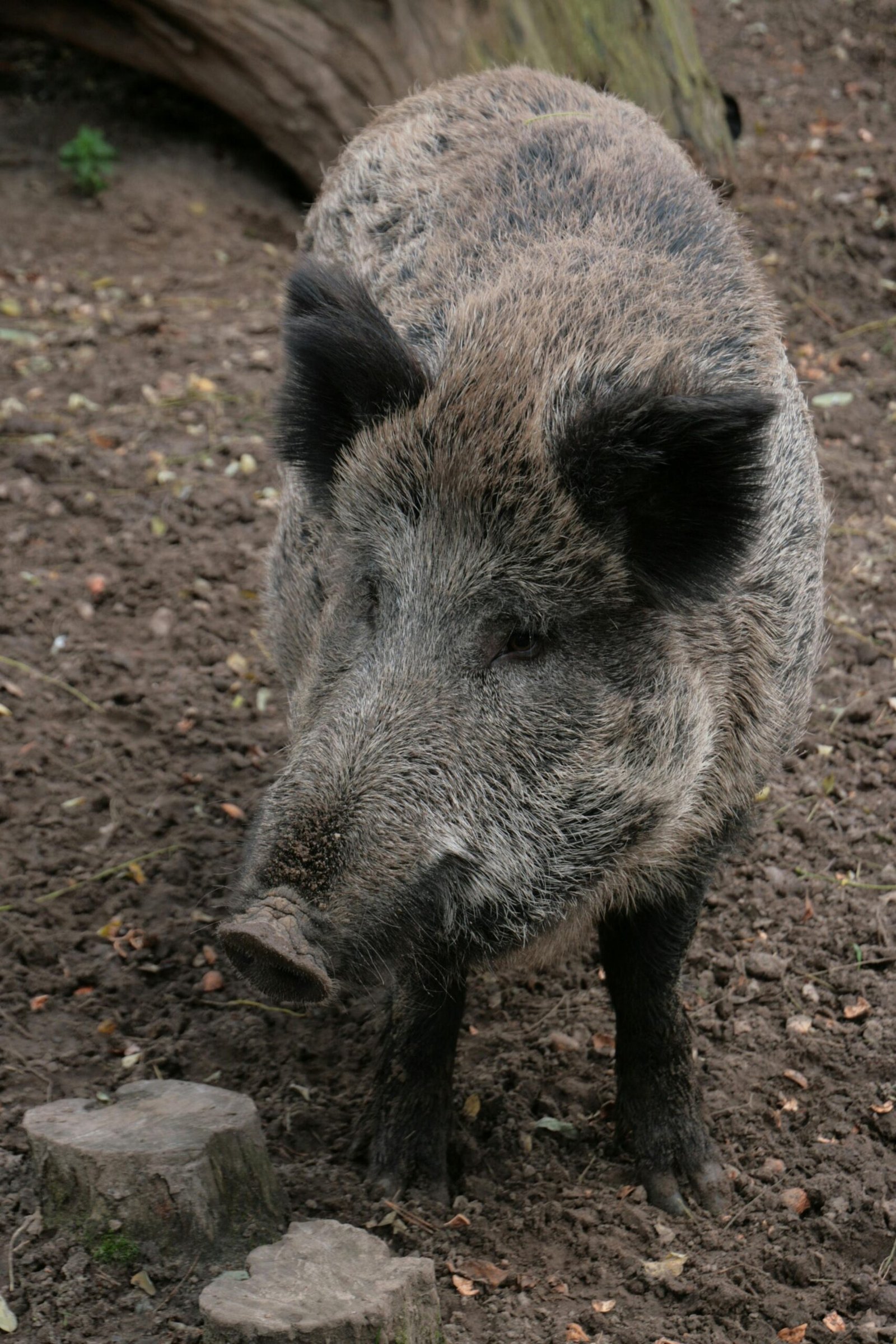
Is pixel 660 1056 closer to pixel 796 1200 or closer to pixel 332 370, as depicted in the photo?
pixel 796 1200

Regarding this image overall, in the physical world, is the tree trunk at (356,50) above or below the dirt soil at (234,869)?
above

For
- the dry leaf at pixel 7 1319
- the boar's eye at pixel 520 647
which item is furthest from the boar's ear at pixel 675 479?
the dry leaf at pixel 7 1319

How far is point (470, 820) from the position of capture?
10.9ft

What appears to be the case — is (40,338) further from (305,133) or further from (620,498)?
(620,498)

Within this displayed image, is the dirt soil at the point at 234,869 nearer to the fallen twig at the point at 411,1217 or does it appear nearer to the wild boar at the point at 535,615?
the fallen twig at the point at 411,1217

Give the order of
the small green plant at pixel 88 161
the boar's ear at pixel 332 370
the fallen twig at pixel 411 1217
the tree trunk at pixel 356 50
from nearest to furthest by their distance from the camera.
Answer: the boar's ear at pixel 332 370, the fallen twig at pixel 411 1217, the tree trunk at pixel 356 50, the small green plant at pixel 88 161

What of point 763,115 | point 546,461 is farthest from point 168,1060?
point 763,115

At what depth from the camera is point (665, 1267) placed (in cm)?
385

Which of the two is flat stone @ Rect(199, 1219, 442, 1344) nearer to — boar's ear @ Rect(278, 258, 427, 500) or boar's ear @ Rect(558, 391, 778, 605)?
boar's ear @ Rect(558, 391, 778, 605)

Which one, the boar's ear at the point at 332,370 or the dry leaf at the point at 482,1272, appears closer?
the boar's ear at the point at 332,370

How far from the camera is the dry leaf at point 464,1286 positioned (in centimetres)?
364

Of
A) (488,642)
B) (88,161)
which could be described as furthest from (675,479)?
(88,161)

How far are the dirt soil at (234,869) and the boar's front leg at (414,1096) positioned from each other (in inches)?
4.3

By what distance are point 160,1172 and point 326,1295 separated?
1.82 ft
